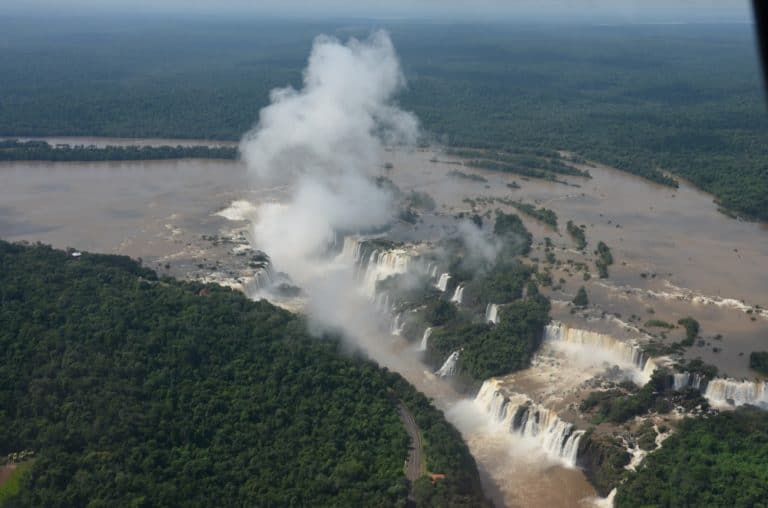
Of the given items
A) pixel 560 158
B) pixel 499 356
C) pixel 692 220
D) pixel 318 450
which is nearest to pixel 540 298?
pixel 499 356

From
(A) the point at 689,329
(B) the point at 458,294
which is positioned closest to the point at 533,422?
(A) the point at 689,329

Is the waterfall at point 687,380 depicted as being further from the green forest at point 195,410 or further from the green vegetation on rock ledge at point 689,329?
the green forest at point 195,410

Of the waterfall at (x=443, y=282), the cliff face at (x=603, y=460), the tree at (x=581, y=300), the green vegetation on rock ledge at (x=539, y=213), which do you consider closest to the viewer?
the cliff face at (x=603, y=460)

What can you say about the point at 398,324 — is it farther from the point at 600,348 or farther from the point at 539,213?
the point at 539,213

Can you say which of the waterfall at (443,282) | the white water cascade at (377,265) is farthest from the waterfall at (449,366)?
the white water cascade at (377,265)

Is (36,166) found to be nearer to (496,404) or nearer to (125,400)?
(125,400)
